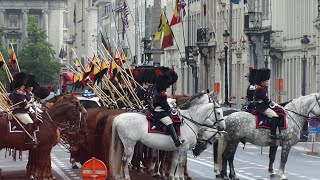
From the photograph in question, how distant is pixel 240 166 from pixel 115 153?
32.7ft

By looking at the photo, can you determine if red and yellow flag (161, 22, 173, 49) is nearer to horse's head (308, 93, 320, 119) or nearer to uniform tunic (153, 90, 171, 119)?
horse's head (308, 93, 320, 119)

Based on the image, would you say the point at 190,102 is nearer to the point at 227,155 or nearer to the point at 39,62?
the point at 227,155

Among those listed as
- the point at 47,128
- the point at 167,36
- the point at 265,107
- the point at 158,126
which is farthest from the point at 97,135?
the point at 167,36

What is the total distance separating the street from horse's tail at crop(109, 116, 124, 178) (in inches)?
167

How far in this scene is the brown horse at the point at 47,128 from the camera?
103 feet

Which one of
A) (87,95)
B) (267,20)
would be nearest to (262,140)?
(87,95)

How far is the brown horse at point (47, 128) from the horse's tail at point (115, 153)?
152 centimetres

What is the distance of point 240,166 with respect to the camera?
3947cm

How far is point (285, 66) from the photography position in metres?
73.4

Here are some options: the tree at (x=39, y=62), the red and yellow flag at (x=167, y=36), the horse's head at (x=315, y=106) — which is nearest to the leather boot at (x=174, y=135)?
the horse's head at (x=315, y=106)

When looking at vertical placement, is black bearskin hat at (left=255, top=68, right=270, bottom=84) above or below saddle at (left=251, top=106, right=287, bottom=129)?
above

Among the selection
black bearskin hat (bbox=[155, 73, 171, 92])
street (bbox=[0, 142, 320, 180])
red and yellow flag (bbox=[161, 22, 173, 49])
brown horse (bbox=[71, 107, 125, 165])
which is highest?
red and yellow flag (bbox=[161, 22, 173, 49])

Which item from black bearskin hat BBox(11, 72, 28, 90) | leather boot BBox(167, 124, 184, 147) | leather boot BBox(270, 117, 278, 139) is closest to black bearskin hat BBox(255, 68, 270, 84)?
leather boot BBox(270, 117, 278, 139)

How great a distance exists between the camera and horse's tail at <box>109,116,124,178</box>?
98.1 feet
